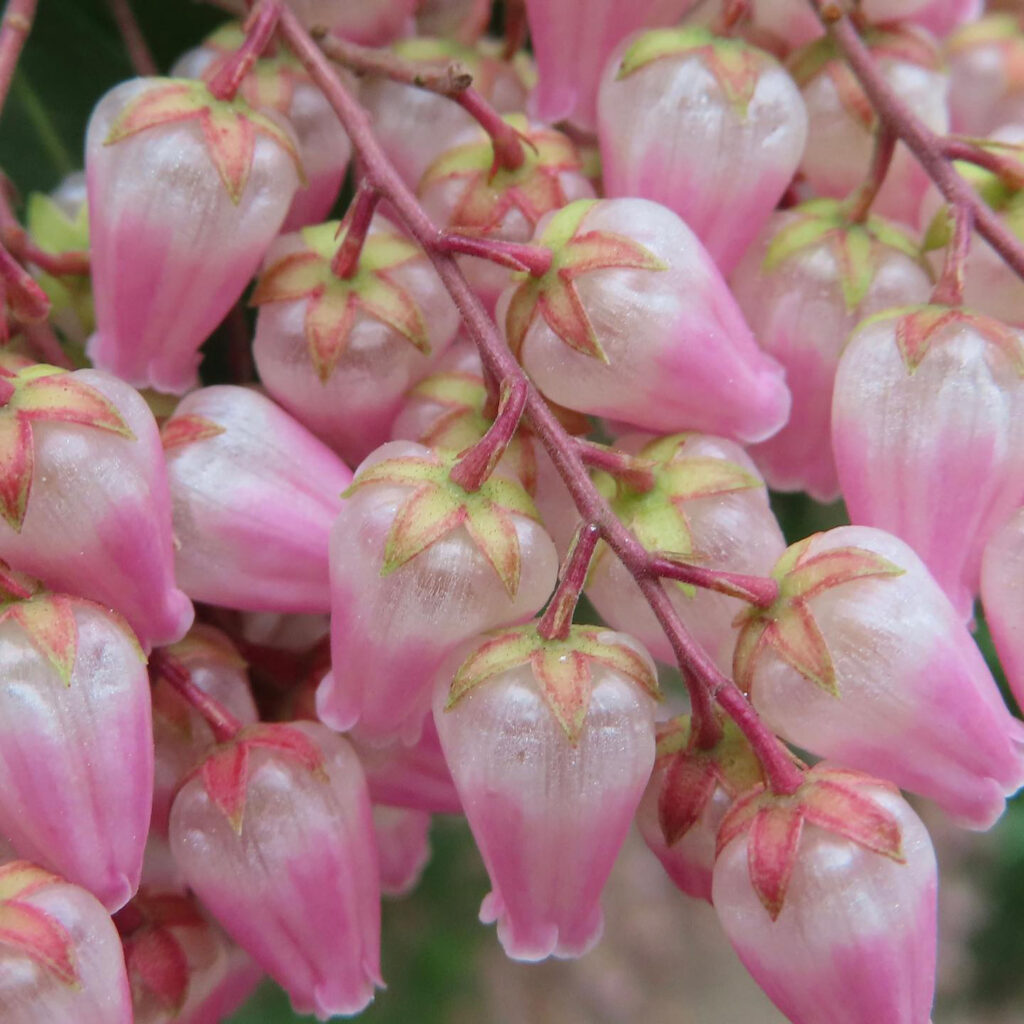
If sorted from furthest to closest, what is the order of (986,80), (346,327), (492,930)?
(492,930) < (986,80) < (346,327)

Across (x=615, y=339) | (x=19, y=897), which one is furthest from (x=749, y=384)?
(x=19, y=897)

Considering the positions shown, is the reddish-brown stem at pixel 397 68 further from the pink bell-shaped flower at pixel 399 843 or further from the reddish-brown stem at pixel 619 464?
the pink bell-shaped flower at pixel 399 843

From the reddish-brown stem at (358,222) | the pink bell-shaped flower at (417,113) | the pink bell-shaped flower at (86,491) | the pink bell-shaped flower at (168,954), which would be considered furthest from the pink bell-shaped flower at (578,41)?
the pink bell-shaped flower at (168,954)

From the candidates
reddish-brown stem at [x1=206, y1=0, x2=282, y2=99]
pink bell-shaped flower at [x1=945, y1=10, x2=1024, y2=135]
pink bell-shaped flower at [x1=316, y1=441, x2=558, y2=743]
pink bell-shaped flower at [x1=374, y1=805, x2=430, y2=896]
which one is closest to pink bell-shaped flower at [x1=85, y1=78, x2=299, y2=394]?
reddish-brown stem at [x1=206, y1=0, x2=282, y2=99]

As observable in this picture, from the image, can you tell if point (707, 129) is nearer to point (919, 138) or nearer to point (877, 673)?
point (919, 138)

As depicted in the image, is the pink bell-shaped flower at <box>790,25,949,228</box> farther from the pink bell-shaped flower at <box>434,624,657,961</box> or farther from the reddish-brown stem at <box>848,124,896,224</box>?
the pink bell-shaped flower at <box>434,624,657,961</box>

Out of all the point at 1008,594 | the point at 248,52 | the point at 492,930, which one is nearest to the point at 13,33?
the point at 248,52
